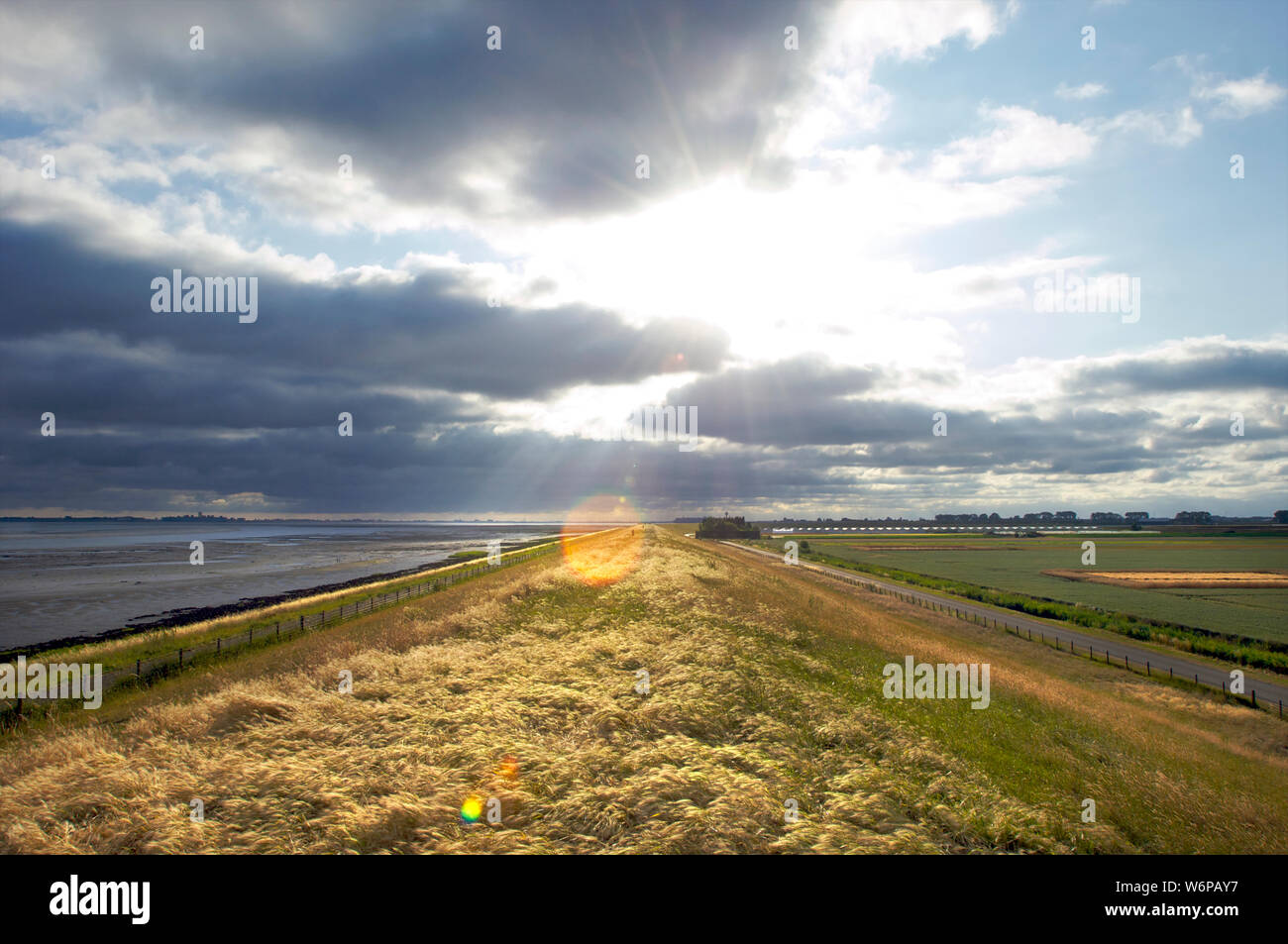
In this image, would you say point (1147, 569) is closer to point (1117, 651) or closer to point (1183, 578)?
point (1183, 578)

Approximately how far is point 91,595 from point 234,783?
2941 inches

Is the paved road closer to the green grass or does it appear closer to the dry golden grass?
the green grass

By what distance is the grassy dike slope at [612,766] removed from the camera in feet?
24.6

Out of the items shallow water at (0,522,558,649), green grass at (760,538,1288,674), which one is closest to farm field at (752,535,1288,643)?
green grass at (760,538,1288,674)

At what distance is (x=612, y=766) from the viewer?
9297mm

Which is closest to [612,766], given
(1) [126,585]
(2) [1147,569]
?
(1) [126,585]

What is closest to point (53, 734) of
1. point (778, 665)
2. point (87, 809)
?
point (87, 809)

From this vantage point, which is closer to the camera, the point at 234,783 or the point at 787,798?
the point at 234,783

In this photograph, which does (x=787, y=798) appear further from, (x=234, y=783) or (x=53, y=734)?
(x=53, y=734)

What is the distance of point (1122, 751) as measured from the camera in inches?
584

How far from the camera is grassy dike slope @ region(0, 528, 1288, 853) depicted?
7.50 metres

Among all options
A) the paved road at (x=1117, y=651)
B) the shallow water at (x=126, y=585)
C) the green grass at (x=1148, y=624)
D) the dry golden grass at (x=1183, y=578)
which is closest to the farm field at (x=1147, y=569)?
the green grass at (x=1148, y=624)

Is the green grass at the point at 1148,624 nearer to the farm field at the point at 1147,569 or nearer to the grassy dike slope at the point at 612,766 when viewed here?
the farm field at the point at 1147,569
